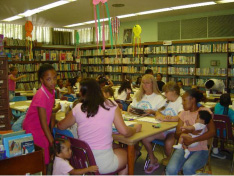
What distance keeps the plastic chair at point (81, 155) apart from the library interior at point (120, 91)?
0.01m

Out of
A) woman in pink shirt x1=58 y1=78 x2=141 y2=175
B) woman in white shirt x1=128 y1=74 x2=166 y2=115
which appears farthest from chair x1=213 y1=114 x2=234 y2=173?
woman in pink shirt x1=58 y1=78 x2=141 y2=175

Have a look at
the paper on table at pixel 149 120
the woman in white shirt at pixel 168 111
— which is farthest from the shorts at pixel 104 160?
the woman in white shirt at pixel 168 111

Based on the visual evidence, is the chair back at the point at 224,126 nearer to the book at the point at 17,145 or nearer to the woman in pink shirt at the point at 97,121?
the woman in pink shirt at the point at 97,121

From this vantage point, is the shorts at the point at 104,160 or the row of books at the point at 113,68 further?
the row of books at the point at 113,68

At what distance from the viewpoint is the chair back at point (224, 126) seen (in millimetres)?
3270

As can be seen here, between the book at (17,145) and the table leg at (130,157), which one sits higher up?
the book at (17,145)

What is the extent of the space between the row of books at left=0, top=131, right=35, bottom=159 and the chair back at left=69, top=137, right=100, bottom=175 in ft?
1.18

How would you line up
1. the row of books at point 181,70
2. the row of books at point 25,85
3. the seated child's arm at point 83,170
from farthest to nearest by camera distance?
the row of books at point 25,85, the row of books at point 181,70, the seated child's arm at point 83,170

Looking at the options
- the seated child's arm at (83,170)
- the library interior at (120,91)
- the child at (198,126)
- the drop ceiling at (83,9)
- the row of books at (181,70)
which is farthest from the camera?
the row of books at (181,70)

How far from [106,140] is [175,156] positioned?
0.76m

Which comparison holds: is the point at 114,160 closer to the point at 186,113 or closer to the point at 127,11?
the point at 186,113

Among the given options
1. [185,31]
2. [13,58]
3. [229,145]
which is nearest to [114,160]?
[229,145]

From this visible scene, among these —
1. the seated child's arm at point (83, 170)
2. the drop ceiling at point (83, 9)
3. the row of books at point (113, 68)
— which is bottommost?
the seated child's arm at point (83, 170)

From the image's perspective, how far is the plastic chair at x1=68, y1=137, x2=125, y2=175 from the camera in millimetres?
2123
